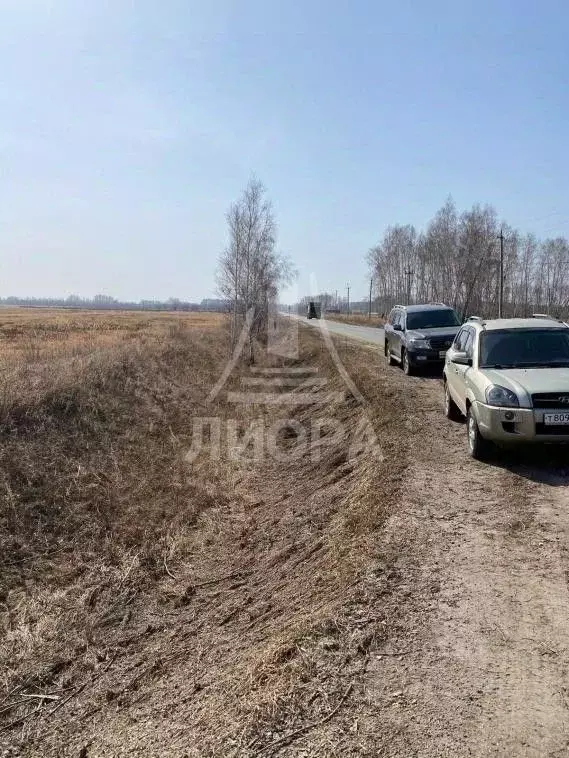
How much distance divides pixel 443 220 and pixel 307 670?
6756 cm

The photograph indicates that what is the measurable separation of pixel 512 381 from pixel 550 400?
0.53m

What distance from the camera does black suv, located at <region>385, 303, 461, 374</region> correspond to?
14.1 metres

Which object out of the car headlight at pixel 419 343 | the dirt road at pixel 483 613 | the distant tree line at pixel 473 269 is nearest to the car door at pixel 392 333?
the car headlight at pixel 419 343

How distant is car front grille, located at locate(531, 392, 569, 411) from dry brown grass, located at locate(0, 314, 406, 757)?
1.97 metres

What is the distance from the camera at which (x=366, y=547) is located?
17.1 feet

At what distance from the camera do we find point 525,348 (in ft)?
24.7

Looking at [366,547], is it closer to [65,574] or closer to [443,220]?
[65,574]

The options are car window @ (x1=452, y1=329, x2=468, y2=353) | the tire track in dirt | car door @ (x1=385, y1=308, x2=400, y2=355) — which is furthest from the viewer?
car door @ (x1=385, y1=308, x2=400, y2=355)

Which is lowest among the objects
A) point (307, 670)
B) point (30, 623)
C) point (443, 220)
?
point (30, 623)

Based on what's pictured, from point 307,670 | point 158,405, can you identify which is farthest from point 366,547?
point 158,405

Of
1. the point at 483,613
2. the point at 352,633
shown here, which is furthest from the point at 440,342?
the point at 352,633

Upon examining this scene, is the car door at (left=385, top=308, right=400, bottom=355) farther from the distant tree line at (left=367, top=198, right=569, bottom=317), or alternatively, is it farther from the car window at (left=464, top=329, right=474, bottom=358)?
the distant tree line at (left=367, top=198, right=569, bottom=317)

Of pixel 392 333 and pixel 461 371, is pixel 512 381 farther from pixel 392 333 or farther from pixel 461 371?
pixel 392 333

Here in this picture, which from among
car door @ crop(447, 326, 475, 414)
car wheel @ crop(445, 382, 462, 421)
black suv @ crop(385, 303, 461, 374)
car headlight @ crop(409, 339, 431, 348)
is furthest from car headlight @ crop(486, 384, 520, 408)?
car headlight @ crop(409, 339, 431, 348)
